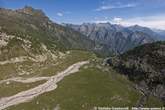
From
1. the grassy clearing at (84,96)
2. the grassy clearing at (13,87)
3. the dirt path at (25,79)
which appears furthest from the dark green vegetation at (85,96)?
the dirt path at (25,79)

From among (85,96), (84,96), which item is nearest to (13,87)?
(84,96)

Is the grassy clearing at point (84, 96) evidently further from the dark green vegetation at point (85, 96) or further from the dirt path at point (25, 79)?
the dirt path at point (25, 79)

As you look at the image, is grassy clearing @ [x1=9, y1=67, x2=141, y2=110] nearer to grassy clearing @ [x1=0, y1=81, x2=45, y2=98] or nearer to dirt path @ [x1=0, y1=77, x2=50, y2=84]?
grassy clearing @ [x1=0, y1=81, x2=45, y2=98]

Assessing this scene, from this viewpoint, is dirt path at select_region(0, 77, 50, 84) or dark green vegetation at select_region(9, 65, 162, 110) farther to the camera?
dirt path at select_region(0, 77, 50, 84)

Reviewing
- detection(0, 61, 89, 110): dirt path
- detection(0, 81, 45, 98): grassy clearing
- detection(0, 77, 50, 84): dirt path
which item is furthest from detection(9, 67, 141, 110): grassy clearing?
detection(0, 77, 50, 84): dirt path

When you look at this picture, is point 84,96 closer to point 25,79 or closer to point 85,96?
point 85,96

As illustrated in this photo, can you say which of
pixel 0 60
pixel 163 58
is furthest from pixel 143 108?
pixel 0 60
